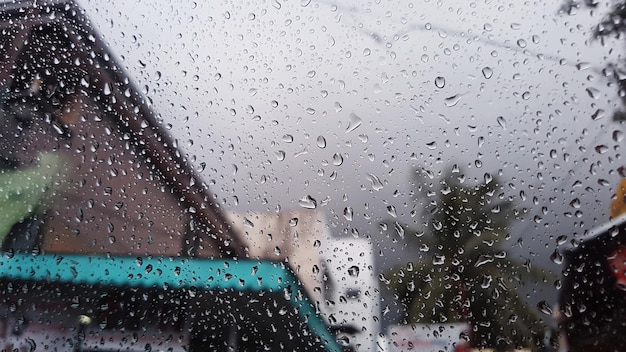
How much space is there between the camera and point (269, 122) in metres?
1.13

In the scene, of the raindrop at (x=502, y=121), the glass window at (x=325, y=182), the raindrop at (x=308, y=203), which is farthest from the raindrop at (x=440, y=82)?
the raindrop at (x=308, y=203)

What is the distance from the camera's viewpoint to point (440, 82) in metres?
1.08

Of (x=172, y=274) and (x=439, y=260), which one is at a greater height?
(x=439, y=260)

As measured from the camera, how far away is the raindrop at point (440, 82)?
42.2 inches

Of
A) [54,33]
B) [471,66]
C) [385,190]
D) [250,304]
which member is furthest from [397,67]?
[54,33]

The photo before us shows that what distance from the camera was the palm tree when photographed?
0.94 m

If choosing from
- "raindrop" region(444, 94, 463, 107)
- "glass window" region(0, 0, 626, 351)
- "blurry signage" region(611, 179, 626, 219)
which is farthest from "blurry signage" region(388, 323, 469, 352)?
"raindrop" region(444, 94, 463, 107)

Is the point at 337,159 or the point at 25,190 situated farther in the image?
the point at 25,190

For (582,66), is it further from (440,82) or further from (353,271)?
(353,271)

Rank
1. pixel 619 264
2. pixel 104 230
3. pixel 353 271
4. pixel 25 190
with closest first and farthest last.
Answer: pixel 619 264
pixel 353 271
pixel 104 230
pixel 25 190

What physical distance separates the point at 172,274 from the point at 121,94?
0.44 metres

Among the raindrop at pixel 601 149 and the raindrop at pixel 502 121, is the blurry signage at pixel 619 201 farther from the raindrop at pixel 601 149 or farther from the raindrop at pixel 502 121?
the raindrop at pixel 502 121

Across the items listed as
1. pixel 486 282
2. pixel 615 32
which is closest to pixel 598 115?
pixel 615 32

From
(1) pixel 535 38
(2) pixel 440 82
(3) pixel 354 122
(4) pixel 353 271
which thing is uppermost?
(1) pixel 535 38
